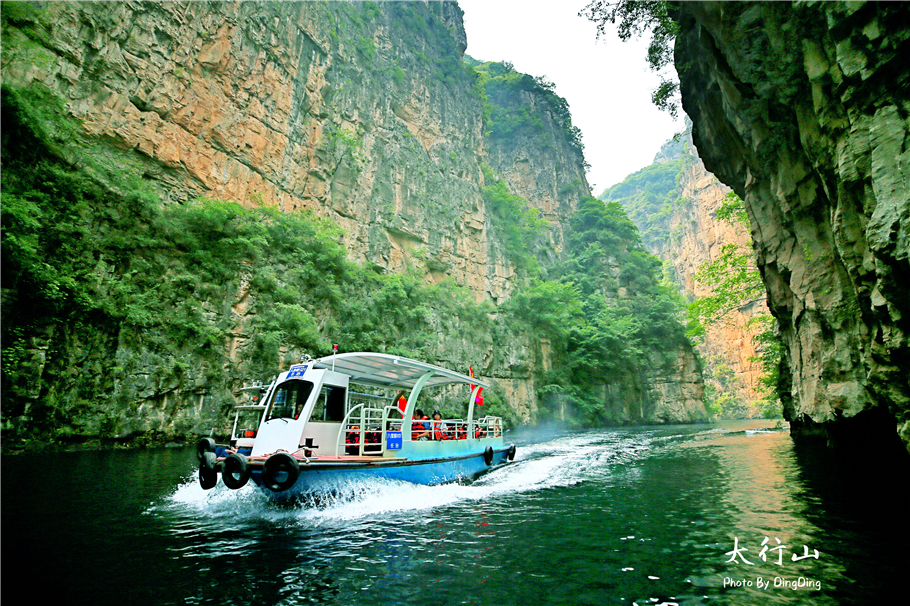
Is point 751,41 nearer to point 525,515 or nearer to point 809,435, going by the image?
point 525,515

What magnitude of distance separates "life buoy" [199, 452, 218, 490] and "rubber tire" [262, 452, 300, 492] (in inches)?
59.3

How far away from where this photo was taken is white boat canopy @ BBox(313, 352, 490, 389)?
33.4 feet

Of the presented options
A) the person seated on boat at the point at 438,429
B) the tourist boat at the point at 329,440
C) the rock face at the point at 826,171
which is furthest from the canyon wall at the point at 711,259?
the tourist boat at the point at 329,440

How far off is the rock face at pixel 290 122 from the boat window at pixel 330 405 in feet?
39.5

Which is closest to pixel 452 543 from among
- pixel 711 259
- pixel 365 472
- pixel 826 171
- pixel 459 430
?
pixel 365 472

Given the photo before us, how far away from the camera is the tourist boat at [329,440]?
27.7 ft

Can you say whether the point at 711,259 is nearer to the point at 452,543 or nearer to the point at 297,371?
the point at 297,371

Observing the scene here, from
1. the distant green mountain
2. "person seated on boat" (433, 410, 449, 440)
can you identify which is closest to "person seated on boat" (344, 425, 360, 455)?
"person seated on boat" (433, 410, 449, 440)

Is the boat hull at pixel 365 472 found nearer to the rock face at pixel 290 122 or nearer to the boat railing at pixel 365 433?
the boat railing at pixel 365 433

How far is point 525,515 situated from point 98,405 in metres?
16.7

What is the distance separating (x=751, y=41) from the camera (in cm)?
970

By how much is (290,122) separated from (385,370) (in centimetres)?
2597

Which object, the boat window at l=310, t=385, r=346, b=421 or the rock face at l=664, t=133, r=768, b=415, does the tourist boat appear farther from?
the rock face at l=664, t=133, r=768, b=415

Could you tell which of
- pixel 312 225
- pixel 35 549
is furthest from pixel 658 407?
pixel 35 549
